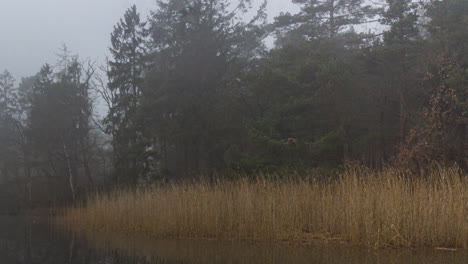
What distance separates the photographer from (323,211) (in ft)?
29.6

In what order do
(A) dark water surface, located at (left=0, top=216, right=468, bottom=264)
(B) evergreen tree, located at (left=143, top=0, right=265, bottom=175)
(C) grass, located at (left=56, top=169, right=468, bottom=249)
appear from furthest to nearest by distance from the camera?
(B) evergreen tree, located at (left=143, top=0, right=265, bottom=175), (C) grass, located at (left=56, top=169, right=468, bottom=249), (A) dark water surface, located at (left=0, top=216, right=468, bottom=264)

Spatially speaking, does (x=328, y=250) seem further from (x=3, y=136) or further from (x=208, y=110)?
(x=3, y=136)

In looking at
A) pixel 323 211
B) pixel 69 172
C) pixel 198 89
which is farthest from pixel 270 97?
pixel 69 172

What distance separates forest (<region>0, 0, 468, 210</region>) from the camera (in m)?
13.6

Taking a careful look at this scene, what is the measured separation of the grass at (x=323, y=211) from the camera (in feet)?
25.6

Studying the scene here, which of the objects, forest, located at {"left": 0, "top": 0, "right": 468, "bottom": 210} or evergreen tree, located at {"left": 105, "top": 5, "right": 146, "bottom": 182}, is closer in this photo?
forest, located at {"left": 0, "top": 0, "right": 468, "bottom": 210}

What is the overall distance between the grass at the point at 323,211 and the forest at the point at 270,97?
1.04 meters

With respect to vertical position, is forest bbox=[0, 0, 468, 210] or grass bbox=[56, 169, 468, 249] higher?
forest bbox=[0, 0, 468, 210]

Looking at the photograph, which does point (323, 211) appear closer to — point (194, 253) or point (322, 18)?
point (194, 253)

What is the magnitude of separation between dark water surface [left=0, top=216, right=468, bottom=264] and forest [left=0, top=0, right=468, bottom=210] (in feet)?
7.81

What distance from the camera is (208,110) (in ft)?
61.0

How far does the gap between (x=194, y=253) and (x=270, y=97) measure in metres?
9.24

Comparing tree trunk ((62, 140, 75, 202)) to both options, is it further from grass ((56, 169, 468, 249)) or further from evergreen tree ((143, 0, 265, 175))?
grass ((56, 169, 468, 249))

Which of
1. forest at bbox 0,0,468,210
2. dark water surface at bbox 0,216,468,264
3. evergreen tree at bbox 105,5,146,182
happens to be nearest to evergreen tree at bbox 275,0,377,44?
forest at bbox 0,0,468,210
